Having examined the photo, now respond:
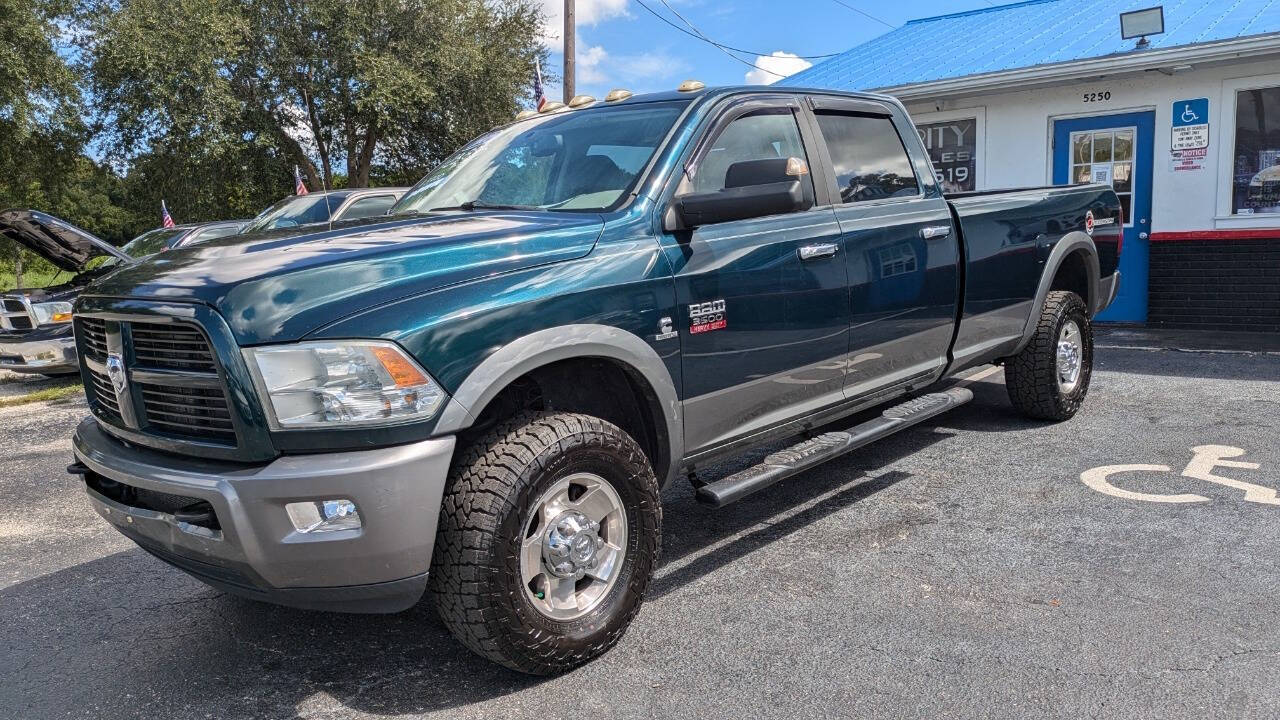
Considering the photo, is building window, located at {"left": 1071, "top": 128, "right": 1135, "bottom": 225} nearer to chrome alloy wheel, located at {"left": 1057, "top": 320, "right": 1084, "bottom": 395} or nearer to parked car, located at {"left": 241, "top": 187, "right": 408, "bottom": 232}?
chrome alloy wheel, located at {"left": 1057, "top": 320, "right": 1084, "bottom": 395}

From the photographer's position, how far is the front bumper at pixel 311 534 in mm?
2658

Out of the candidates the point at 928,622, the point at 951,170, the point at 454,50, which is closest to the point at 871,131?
the point at 928,622

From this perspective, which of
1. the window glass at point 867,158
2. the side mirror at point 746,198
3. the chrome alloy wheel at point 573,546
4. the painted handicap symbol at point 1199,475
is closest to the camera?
the chrome alloy wheel at point 573,546

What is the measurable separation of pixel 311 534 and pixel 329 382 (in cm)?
43

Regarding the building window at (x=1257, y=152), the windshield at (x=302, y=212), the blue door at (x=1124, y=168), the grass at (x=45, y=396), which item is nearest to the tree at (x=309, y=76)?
the windshield at (x=302, y=212)

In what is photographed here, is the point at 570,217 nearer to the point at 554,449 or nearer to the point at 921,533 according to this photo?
Result: the point at 554,449

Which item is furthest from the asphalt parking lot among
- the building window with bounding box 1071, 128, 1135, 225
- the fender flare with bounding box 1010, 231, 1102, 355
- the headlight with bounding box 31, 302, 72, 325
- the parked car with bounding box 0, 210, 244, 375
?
the building window with bounding box 1071, 128, 1135, 225

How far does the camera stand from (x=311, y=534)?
106 inches

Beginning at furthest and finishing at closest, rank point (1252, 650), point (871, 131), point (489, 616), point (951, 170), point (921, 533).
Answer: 1. point (951, 170)
2. point (871, 131)
3. point (921, 533)
4. point (1252, 650)
5. point (489, 616)

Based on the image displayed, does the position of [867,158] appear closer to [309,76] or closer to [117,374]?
[117,374]

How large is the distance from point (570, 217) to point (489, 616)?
143 cm

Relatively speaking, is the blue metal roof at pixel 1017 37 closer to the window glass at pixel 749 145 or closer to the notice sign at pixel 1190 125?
the notice sign at pixel 1190 125

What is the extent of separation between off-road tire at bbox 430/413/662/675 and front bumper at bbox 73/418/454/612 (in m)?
0.10

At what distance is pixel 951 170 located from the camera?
12.2 m
